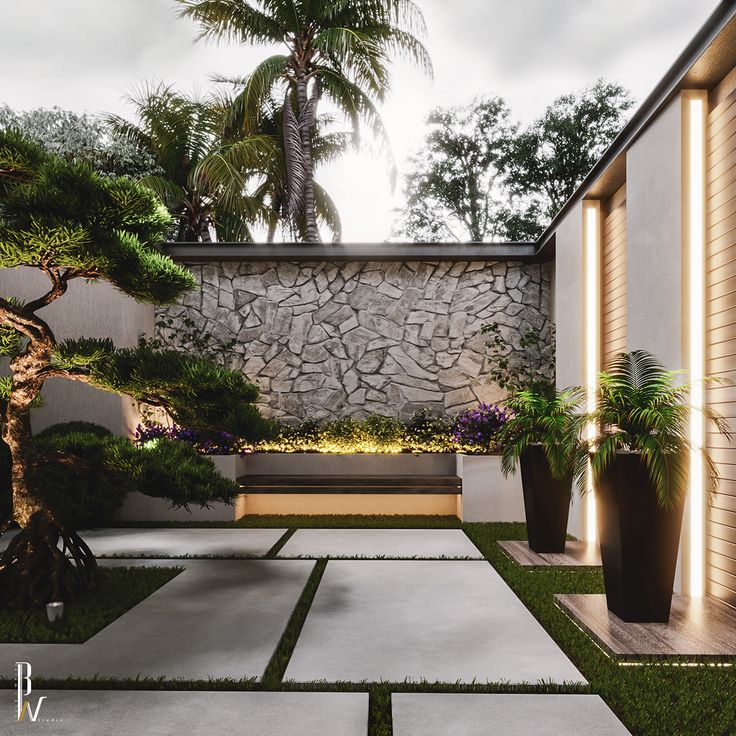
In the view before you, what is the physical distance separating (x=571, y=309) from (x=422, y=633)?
371cm

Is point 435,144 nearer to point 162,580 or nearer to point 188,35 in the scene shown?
point 188,35

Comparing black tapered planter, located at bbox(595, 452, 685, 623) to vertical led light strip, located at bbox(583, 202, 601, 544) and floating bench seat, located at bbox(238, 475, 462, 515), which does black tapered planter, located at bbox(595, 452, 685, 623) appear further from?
floating bench seat, located at bbox(238, 475, 462, 515)

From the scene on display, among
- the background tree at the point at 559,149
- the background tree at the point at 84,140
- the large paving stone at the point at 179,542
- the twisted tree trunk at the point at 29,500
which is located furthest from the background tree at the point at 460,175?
the twisted tree trunk at the point at 29,500

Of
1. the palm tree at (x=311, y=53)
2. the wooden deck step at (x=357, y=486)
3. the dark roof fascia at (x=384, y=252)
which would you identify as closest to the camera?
the wooden deck step at (x=357, y=486)

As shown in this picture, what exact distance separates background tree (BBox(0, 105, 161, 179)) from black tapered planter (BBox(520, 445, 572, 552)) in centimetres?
1226

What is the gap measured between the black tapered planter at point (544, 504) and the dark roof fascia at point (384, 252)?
328 cm

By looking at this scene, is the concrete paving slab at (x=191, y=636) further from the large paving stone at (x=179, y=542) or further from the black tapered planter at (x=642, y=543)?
the black tapered planter at (x=642, y=543)

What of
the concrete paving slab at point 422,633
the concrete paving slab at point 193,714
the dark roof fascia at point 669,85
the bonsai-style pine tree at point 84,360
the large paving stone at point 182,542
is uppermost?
the dark roof fascia at point 669,85

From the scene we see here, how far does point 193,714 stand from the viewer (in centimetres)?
208

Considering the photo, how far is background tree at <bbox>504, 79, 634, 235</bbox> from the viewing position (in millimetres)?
16219

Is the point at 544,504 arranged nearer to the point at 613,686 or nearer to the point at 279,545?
the point at 279,545

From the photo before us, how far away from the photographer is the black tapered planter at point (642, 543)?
2986 mm

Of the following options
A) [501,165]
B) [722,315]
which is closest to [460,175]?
[501,165]

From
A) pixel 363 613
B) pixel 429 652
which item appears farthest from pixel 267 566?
pixel 429 652
